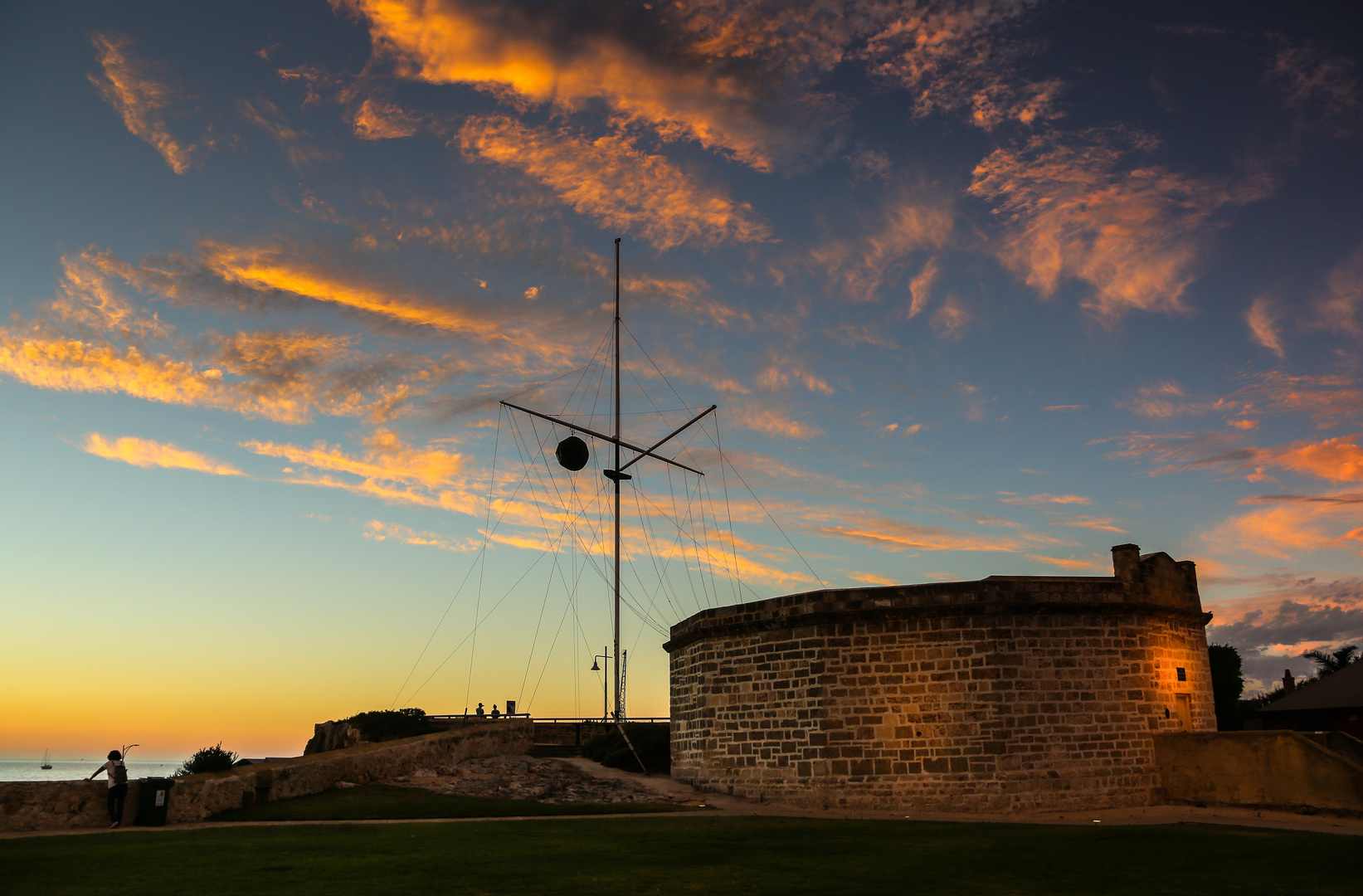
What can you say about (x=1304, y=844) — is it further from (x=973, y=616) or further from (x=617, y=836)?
(x=617, y=836)

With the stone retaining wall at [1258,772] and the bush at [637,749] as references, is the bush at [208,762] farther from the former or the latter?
the stone retaining wall at [1258,772]

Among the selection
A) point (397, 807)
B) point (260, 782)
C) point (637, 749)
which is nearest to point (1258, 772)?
point (637, 749)

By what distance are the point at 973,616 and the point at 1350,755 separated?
8.67m

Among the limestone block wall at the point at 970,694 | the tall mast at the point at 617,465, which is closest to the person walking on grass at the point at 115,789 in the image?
the limestone block wall at the point at 970,694

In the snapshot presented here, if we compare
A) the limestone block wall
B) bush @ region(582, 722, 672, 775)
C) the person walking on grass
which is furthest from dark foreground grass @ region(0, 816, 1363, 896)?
bush @ region(582, 722, 672, 775)

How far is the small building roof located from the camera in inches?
1567

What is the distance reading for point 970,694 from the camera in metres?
19.0

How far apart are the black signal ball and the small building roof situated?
34694 millimetres

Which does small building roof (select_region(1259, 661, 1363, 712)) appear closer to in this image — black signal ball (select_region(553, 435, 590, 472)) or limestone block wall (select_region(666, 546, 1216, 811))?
limestone block wall (select_region(666, 546, 1216, 811))

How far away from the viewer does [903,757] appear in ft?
62.7

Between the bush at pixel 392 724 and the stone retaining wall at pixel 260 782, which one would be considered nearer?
the stone retaining wall at pixel 260 782

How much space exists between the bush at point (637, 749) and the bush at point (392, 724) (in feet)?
18.6

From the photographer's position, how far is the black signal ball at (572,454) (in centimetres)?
3275

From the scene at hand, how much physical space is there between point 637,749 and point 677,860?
48.8 feet
